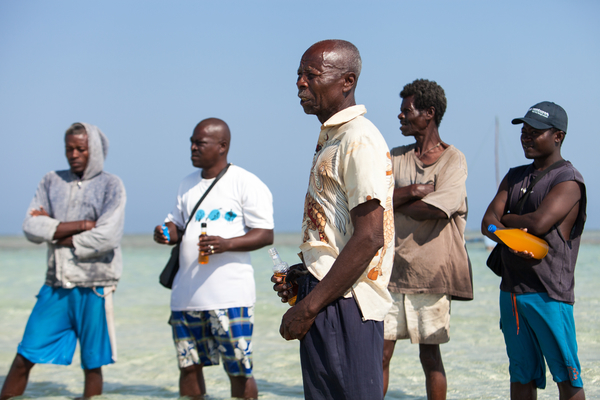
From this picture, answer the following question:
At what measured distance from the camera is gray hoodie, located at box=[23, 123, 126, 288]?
185 inches

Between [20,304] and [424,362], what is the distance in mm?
10021

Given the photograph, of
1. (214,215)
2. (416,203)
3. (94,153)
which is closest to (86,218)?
(94,153)

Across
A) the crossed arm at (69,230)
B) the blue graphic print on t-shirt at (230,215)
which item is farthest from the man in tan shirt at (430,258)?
the crossed arm at (69,230)

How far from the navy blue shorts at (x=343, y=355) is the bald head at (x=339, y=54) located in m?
0.90

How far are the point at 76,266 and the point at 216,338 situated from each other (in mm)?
1309

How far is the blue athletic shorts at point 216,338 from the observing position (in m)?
4.42

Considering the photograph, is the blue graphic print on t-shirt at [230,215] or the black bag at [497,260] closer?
the black bag at [497,260]

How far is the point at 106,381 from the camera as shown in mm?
5797

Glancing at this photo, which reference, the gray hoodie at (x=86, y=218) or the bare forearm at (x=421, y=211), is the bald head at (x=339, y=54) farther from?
the gray hoodie at (x=86, y=218)

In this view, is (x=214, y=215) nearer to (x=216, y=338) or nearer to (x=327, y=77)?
(x=216, y=338)

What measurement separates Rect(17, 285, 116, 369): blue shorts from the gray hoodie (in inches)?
4.8

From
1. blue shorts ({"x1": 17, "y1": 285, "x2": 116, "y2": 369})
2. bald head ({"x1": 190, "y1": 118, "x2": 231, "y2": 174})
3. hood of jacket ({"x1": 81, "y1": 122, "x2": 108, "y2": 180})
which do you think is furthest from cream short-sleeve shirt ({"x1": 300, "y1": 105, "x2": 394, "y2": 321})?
hood of jacket ({"x1": 81, "y1": 122, "x2": 108, "y2": 180})

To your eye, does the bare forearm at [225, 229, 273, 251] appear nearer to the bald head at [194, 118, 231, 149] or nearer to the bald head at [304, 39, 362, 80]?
the bald head at [194, 118, 231, 149]

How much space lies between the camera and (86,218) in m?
4.87
